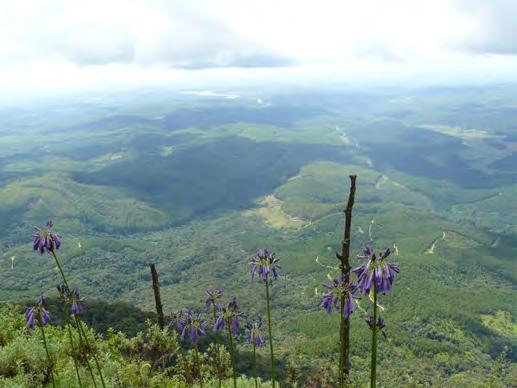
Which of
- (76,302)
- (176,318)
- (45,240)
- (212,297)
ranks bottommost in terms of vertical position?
(176,318)

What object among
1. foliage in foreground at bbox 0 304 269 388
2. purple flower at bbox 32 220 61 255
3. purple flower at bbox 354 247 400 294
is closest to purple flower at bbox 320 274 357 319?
purple flower at bbox 354 247 400 294

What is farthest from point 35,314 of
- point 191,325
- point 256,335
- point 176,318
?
point 256,335

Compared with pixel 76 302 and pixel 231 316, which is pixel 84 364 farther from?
pixel 231 316

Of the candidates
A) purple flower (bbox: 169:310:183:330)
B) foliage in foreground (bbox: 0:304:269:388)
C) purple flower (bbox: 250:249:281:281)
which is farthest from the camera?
foliage in foreground (bbox: 0:304:269:388)

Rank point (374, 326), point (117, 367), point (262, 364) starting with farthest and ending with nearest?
point (262, 364) → point (117, 367) → point (374, 326)

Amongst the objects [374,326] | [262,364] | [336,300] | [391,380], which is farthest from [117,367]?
[391,380]

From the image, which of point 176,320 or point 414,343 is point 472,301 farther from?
point 176,320

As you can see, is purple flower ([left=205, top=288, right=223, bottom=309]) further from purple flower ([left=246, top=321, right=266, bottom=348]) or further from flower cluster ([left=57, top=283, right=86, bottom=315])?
flower cluster ([left=57, top=283, right=86, bottom=315])
